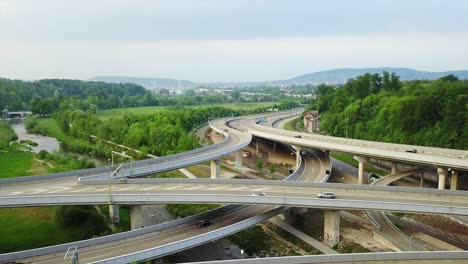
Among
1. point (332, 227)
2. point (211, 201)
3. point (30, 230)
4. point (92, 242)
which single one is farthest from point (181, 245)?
point (30, 230)

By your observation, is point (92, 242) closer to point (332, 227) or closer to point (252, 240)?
point (252, 240)

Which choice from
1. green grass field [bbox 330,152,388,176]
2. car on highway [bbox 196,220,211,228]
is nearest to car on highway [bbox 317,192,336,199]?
car on highway [bbox 196,220,211,228]

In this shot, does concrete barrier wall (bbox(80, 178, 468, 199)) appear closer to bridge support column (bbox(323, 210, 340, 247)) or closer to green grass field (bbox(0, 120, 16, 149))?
bridge support column (bbox(323, 210, 340, 247))

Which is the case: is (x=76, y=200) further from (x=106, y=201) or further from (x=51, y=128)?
(x=51, y=128)

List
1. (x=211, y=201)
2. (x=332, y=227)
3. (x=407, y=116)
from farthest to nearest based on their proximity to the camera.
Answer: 1. (x=407, y=116)
2. (x=332, y=227)
3. (x=211, y=201)

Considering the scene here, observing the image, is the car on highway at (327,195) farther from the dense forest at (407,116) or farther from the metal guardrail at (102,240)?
the dense forest at (407,116)

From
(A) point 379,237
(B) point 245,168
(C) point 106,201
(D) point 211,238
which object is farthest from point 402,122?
(C) point 106,201
